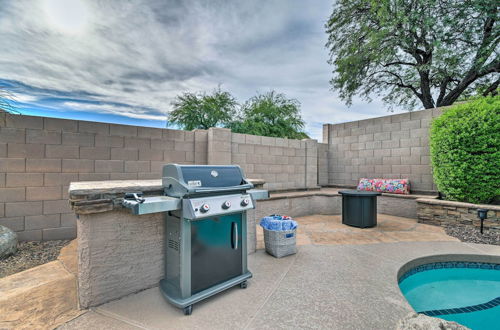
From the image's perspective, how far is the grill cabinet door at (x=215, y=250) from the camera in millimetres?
1969

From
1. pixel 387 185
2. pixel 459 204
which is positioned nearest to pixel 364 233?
pixel 459 204

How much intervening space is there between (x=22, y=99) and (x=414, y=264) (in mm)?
5636

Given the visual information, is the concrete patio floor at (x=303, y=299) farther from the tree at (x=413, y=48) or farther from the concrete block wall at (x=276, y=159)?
the tree at (x=413, y=48)

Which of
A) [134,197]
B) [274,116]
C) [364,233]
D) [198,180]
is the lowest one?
[364,233]

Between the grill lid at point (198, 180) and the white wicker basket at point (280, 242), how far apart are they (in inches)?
44.7

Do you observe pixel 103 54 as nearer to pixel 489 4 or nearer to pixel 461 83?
pixel 489 4

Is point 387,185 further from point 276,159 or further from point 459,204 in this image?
point 276,159

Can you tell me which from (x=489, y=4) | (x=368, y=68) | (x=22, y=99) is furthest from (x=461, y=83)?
(x=22, y=99)

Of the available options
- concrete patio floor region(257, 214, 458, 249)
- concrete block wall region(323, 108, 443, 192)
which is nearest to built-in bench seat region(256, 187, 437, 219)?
concrete patio floor region(257, 214, 458, 249)

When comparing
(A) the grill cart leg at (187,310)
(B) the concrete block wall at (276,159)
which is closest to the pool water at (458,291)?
(A) the grill cart leg at (187,310)

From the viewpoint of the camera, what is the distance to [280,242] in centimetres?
307

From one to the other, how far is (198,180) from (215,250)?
0.69 m

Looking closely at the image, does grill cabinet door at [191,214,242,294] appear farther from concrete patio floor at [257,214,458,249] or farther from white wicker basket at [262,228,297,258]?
concrete patio floor at [257,214,458,249]

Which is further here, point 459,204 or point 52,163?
point 459,204
